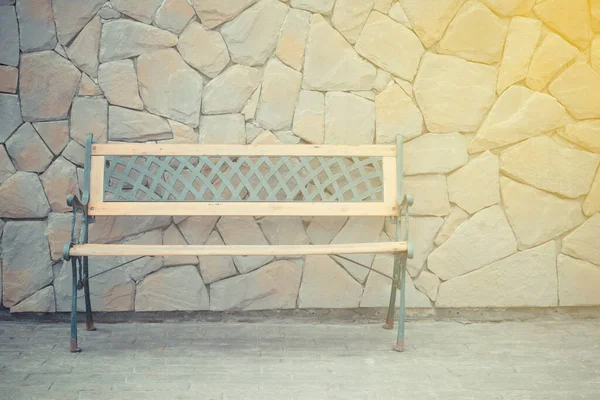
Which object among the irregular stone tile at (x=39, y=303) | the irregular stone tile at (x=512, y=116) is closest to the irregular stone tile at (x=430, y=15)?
the irregular stone tile at (x=512, y=116)

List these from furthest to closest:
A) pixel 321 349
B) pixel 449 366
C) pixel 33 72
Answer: pixel 33 72, pixel 321 349, pixel 449 366

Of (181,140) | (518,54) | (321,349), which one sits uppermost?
(518,54)

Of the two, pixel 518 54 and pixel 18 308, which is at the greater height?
pixel 518 54

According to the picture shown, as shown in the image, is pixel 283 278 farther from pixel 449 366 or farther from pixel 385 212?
pixel 449 366

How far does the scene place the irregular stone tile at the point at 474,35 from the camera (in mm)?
4164

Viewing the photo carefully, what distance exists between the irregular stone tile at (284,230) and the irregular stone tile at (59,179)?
3.85ft

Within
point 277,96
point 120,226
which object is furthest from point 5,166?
point 277,96

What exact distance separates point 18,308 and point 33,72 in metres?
1.43

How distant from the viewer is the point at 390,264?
4.27 meters

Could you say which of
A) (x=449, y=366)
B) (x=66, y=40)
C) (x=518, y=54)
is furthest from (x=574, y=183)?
(x=66, y=40)

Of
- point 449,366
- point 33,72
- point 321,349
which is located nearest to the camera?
point 449,366

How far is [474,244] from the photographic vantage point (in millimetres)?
4277

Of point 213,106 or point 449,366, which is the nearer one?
point 449,366

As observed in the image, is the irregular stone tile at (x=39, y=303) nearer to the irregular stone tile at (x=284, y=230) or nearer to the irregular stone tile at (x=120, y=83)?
the irregular stone tile at (x=120, y=83)
